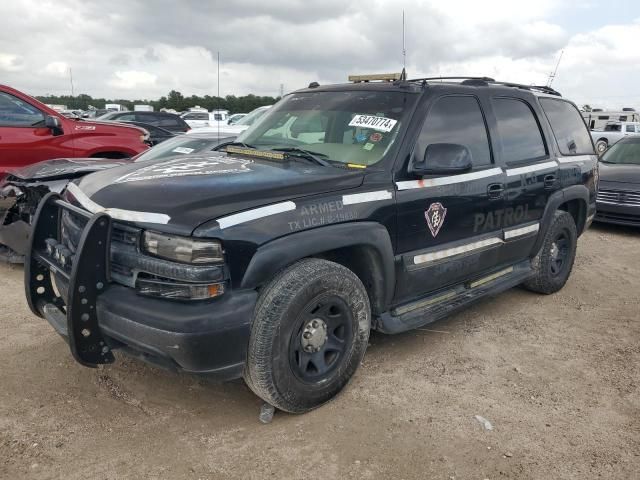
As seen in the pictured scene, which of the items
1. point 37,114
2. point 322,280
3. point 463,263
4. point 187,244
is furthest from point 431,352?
point 37,114

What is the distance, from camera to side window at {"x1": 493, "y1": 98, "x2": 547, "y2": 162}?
4.38 metres

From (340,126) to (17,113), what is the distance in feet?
17.8

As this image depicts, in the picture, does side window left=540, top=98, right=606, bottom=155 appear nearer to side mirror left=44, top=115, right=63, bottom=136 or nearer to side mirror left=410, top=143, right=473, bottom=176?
side mirror left=410, top=143, right=473, bottom=176

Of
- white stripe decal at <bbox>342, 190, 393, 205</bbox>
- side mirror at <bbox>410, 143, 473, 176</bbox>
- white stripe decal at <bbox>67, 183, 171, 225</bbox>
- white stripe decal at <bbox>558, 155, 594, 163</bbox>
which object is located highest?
side mirror at <bbox>410, 143, 473, 176</bbox>

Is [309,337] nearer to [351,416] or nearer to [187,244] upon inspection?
[351,416]

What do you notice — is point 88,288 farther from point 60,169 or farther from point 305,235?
point 60,169

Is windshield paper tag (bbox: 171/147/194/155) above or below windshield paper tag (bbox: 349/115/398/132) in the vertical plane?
below

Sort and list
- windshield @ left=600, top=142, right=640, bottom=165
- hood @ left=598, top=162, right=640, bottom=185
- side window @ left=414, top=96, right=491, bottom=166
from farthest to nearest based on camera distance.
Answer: windshield @ left=600, top=142, right=640, bottom=165
hood @ left=598, top=162, right=640, bottom=185
side window @ left=414, top=96, right=491, bottom=166

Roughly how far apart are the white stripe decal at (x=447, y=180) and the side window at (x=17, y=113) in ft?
19.3

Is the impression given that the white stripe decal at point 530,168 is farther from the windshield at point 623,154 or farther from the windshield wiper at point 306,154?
the windshield at point 623,154

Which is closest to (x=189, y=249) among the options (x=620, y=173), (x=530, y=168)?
(x=530, y=168)

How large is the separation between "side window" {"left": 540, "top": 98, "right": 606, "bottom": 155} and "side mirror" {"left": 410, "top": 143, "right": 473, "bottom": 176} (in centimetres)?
200

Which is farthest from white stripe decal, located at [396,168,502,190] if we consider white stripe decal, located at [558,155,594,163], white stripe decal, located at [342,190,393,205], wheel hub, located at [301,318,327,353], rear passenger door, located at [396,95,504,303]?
white stripe decal, located at [558,155,594,163]

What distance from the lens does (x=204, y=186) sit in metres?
2.88
